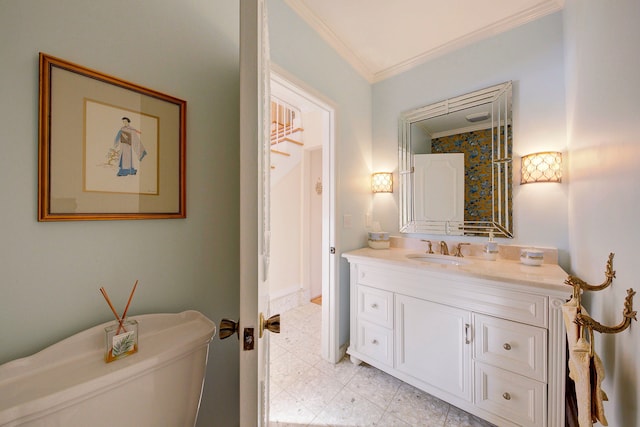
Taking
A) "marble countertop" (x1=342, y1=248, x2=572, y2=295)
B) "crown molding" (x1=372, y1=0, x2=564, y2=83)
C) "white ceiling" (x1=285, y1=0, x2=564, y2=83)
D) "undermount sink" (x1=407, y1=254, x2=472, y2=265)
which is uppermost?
"white ceiling" (x1=285, y1=0, x2=564, y2=83)

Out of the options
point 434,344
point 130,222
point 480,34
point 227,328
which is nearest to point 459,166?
point 480,34

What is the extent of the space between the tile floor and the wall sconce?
59.7 inches

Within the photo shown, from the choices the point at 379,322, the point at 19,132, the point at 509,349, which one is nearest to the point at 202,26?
the point at 19,132

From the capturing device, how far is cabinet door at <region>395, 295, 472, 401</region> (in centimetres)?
126

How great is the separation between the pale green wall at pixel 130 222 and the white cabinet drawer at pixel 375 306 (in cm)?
98

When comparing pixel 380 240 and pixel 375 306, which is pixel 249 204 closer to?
pixel 375 306

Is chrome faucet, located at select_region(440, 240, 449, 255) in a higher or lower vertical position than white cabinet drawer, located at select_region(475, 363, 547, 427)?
higher

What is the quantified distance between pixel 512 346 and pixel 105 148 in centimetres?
197

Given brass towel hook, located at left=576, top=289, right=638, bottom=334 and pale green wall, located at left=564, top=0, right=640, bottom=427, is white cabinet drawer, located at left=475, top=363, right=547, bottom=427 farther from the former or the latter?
brass towel hook, located at left=576, top=289, right=638, bottom=334

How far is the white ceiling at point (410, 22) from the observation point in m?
1.42

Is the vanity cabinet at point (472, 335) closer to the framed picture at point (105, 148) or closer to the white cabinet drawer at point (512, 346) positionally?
the white cabinet drawer at point (512, 346)

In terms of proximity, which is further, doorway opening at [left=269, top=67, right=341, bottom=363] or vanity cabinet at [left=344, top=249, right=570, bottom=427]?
doorway opening at [left=269, top=67, right=341, bottom=363]

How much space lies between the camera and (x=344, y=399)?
143 cm

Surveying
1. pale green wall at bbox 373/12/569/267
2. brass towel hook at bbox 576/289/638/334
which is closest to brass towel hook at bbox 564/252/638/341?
brass towel hook at bbox 576/289/638/334
